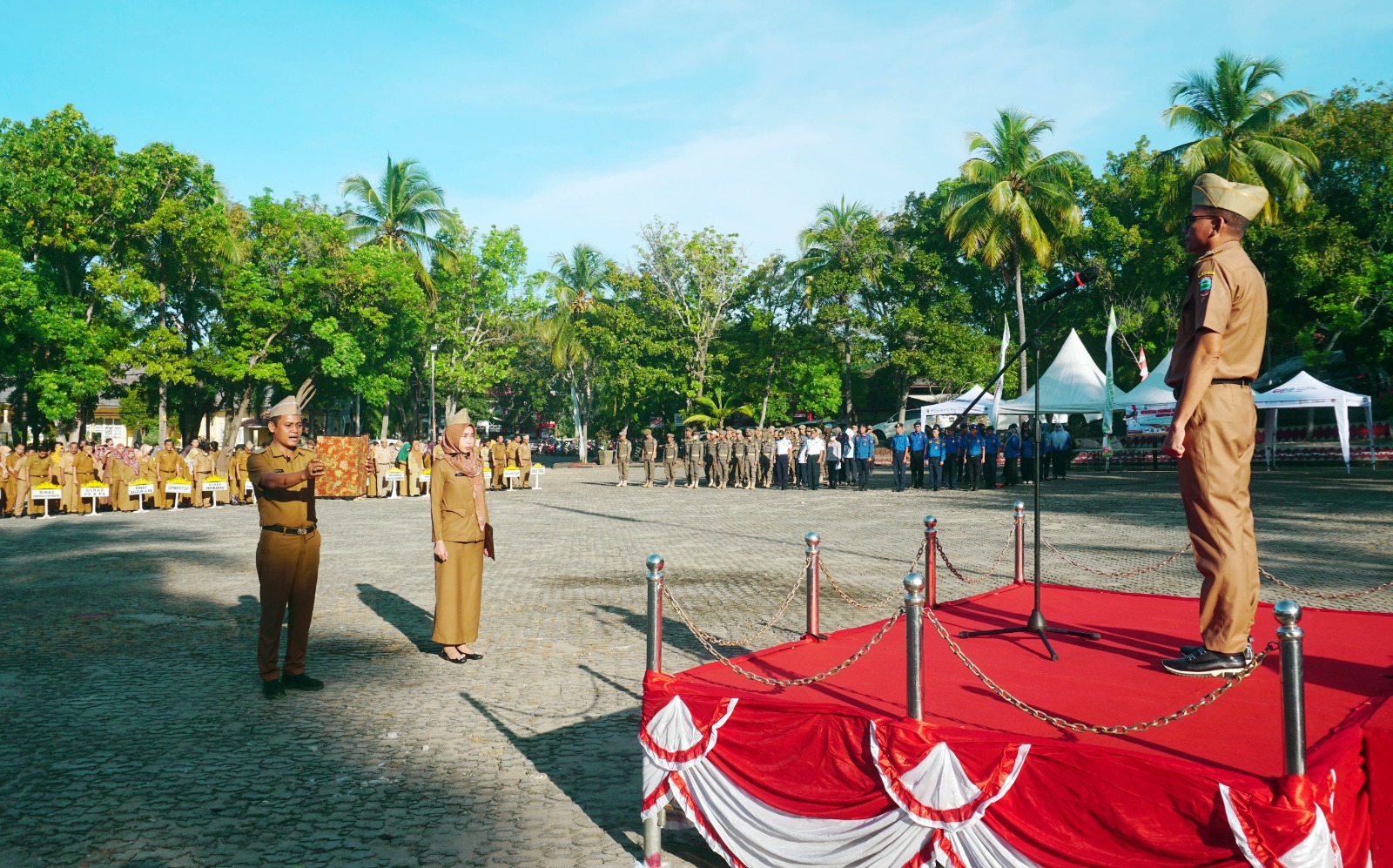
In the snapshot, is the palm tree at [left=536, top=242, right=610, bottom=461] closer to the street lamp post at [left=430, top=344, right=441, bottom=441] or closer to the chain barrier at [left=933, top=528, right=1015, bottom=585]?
the street lamp post at [left=430, top=344, right=441, bottom=441]

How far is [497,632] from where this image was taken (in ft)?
28.4

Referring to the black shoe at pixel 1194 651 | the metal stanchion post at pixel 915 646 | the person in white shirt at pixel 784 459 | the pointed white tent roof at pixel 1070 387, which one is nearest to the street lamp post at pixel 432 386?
the person in white shirt at pixel 784 459

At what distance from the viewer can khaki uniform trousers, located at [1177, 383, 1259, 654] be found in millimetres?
4191

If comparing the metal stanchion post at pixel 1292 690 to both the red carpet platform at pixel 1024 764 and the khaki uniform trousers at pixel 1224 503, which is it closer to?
the red carpet platform at pixel 1024 764

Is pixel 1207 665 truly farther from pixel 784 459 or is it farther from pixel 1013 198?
pixel 1013 198

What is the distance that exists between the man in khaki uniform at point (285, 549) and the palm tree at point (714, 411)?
37672 millimetres

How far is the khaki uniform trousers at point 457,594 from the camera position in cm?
745

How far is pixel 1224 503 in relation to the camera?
4.19 metres

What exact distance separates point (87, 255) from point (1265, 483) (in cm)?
3694

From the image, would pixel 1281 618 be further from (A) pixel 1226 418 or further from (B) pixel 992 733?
(A) pixel 1226 418

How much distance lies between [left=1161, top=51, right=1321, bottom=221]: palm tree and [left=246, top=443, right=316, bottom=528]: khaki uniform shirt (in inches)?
1197

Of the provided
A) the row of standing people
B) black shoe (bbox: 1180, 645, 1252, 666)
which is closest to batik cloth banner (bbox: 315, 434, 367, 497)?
the row of standing people

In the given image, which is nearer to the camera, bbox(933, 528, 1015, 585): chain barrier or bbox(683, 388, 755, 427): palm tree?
bbox(933, 528, 1015, 585): chain barrier

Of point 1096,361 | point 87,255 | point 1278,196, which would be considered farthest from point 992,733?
point 1096,361
